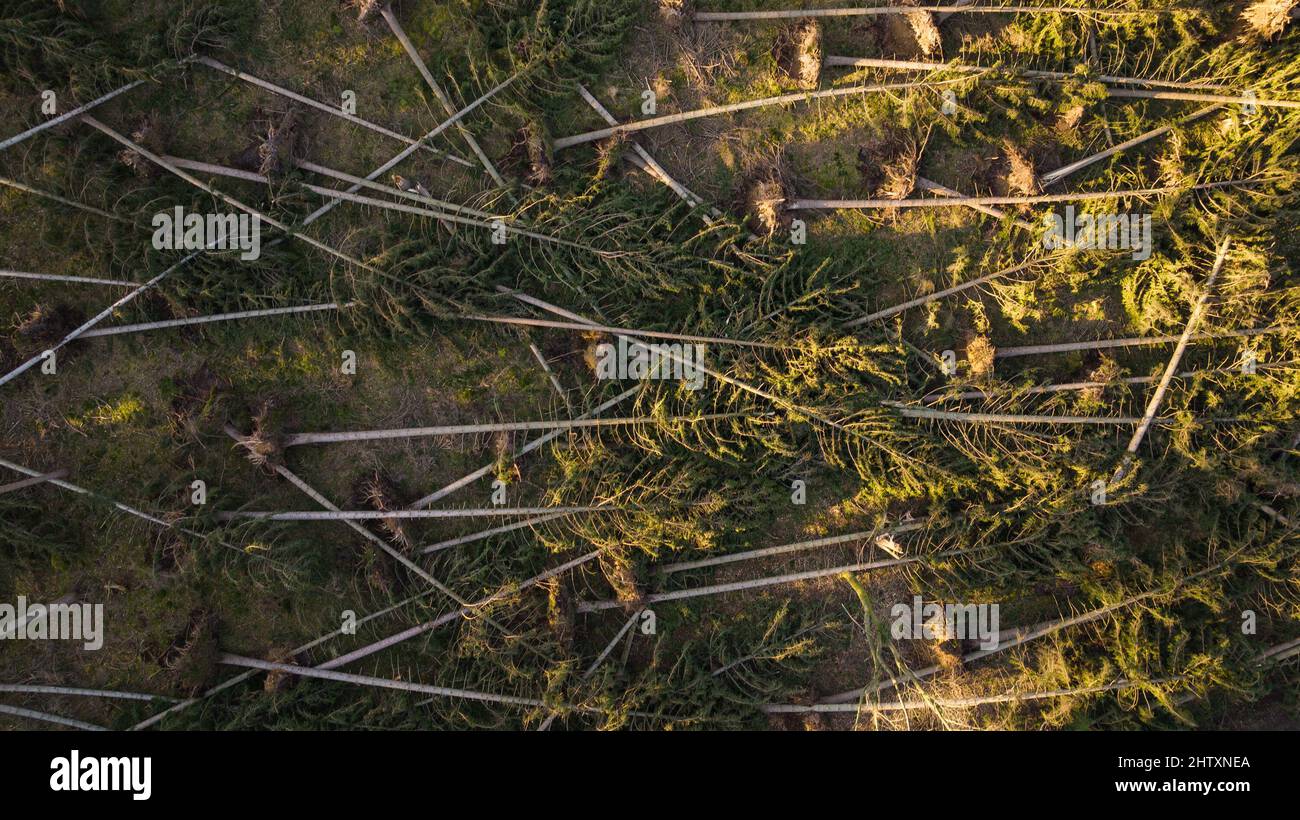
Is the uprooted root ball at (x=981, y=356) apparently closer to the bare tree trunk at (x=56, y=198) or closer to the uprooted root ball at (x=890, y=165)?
the uprooted root ball at (x=890, y=165)

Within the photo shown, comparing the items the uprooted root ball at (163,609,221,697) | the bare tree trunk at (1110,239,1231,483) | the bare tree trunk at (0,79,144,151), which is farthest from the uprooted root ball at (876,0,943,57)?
the uprooted root ball at (163,609,221,697)

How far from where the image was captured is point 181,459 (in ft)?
28.7

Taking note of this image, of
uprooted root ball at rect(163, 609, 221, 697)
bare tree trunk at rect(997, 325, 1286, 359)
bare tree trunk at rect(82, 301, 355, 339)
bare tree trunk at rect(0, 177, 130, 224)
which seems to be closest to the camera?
bare tree trunk at rect(0, 177, 130, 224)

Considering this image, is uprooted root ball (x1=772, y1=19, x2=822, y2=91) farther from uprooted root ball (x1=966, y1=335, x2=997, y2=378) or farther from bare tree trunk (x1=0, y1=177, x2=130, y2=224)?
bare tree trunk (x1=0, y1=177, x2=130, y2=224)

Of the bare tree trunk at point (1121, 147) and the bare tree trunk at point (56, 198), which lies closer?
the bare tree trunk at point (56, 198)

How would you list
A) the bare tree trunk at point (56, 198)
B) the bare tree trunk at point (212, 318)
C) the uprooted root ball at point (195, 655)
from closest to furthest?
the bare tree trunk at point (56, 198)
the uprooted root ball at point (195, 655)
the bare tree trunk at point (212, 318)

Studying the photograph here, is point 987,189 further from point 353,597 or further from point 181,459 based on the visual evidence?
point 181,459

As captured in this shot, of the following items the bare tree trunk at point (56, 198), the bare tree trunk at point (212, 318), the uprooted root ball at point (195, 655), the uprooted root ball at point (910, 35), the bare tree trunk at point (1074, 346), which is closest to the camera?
the bare tree trunk at point (56, 198)

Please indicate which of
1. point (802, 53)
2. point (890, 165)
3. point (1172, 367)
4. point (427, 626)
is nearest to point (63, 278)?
point (427, 626)

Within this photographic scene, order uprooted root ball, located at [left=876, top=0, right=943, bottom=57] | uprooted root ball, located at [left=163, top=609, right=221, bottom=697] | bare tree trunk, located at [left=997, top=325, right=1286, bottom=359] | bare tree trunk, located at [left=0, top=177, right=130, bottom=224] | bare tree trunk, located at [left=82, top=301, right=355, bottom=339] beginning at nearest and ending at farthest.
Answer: bare tree trunk, located at [left=0, top=177, right=130, bottom=224] → uprooted root ball, located at [left=163, top=609, right=221, bottom=697] → bare tree trunk, located at [left=82, top=301, right=355, bottom=339] → uprooted root ball, located at [left=876, top=0, right=943, bottom=57] → bare tree trunk, located at [left=997, top=325, right=1286, bottom=359]

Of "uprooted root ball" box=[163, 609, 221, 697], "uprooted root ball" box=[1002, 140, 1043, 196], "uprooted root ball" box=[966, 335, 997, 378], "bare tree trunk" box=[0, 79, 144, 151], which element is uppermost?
"bare tree trunk" box=[0, 79, 144, 151]

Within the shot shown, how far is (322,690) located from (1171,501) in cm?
1048

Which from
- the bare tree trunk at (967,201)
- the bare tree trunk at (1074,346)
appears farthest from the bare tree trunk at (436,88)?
the bare tree trunk at (1074,346)

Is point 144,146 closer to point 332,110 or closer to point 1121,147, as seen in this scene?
point 332,110
